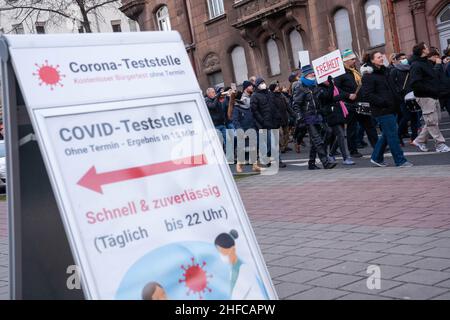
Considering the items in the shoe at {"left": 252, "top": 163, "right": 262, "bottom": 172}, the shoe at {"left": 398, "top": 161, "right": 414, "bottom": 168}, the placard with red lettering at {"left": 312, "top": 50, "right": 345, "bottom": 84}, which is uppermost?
the placard with red lettering at {"left": 312, "top": 50, "right": 345, "bottom": 84}

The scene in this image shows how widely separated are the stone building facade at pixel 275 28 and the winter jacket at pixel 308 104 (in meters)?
15.5

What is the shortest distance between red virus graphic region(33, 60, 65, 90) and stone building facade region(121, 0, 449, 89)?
82.8ft

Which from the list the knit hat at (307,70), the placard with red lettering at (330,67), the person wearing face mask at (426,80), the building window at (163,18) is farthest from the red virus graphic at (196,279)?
the building window at (163,18)

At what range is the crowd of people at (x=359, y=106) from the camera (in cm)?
1114

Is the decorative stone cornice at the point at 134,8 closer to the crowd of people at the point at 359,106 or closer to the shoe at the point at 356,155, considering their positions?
the crowd of people at the point at 359,106

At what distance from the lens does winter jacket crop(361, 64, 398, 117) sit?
1095 centimetres

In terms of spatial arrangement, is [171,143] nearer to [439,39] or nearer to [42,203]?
[42,203]

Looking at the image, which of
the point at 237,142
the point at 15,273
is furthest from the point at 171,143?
the point at 237,142

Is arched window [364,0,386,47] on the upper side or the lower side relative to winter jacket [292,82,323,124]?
upper

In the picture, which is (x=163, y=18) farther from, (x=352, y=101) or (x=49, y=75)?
(x=49, y=75)

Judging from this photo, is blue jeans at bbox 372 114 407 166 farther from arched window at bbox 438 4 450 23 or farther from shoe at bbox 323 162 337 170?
arched window at bbox 438 4 450 23

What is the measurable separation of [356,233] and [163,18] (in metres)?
37.0

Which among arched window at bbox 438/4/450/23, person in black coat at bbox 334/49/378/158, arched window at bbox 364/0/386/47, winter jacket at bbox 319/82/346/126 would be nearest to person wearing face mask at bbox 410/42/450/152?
person in black coat at bbox 334/49/378/158
